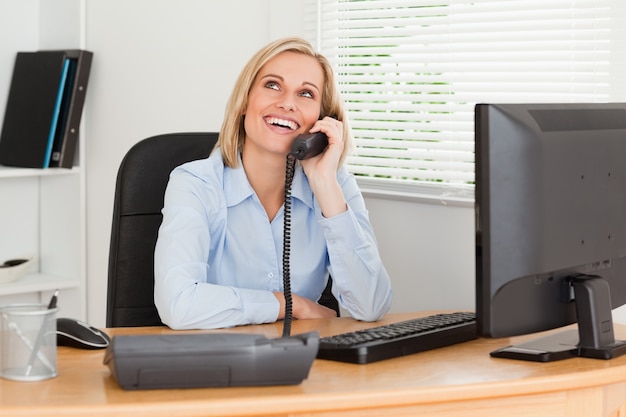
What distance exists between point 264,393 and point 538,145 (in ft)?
2.02

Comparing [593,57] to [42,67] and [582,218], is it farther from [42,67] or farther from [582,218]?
[42,67]

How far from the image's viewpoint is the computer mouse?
1719 millimetres

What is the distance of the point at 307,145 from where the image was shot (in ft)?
7.13

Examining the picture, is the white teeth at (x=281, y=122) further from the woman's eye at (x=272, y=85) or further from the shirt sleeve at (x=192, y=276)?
the shirt sleeve at (x=192, y=276)

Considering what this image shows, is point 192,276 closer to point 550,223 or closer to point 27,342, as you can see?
point 27,342

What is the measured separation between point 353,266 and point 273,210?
0.88 ft

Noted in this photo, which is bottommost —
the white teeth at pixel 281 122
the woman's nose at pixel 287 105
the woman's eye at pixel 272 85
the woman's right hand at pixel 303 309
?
the woman's right hand at pixel 303 309

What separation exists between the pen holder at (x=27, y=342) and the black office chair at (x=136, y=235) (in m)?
0.81

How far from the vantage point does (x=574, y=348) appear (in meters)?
1.73

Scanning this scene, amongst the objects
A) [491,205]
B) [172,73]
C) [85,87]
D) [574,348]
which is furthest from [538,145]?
[85,87]

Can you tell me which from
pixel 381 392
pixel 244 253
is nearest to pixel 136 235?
pixel 244 253

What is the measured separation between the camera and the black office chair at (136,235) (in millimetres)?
2326

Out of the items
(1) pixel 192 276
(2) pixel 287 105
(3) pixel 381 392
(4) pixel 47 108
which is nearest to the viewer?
Result: (3) pixel 381 392

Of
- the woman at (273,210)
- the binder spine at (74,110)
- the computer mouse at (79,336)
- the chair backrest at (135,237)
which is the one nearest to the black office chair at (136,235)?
the chair backrest at (135,237)
